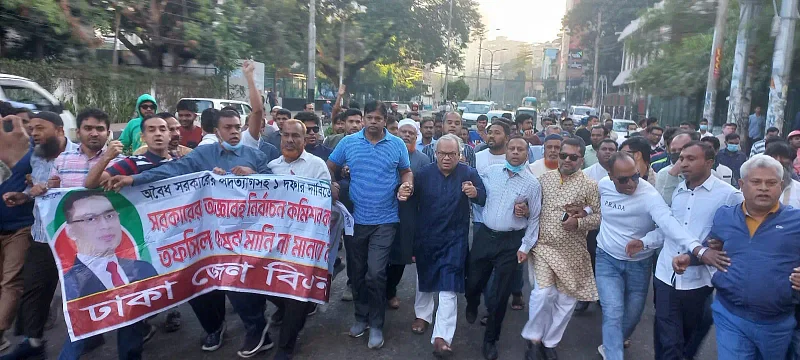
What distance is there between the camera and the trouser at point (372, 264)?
15.8 ft

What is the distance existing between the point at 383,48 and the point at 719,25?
21.7m

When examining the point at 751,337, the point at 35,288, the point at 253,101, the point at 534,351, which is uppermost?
the point at 253,101

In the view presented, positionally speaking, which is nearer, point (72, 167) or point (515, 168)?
point (72, 167)

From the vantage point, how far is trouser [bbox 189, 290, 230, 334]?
4523mm

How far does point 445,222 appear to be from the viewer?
4.82m

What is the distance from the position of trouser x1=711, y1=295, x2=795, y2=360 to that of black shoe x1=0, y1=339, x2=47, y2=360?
14.7 feet

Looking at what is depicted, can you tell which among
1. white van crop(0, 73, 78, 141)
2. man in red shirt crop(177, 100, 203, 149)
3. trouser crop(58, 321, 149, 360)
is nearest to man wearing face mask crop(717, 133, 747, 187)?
man in red shirt crop(177, 100, 203, 149)

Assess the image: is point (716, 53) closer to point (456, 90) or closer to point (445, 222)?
point (445, 222)

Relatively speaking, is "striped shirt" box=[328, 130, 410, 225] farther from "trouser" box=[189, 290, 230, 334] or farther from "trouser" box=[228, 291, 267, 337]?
"trouser" box=[189, 290, 230, 334]

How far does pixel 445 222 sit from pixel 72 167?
108 inches

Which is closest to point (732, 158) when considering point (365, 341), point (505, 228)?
point (505, 228)

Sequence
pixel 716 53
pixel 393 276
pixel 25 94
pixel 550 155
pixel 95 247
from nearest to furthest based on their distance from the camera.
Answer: pixel 95 247 → pixel 393 276 → pixel 550 155 → pixel 25 94 → pixel 716 53

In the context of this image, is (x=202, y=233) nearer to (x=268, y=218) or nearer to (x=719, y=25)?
(x=268, y=218)

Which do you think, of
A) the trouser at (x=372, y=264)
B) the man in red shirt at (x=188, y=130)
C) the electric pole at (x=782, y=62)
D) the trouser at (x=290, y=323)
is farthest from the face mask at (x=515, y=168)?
the electric pole at (x=782, y=62)
